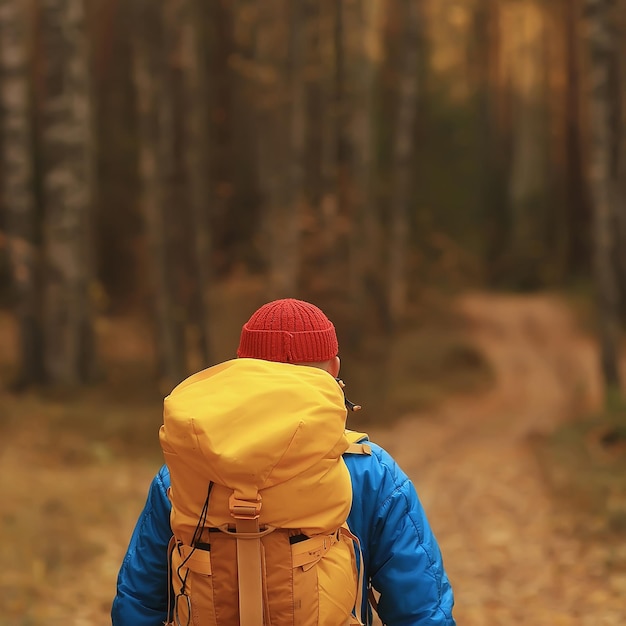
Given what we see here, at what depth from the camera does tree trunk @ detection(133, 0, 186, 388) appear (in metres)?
10.8

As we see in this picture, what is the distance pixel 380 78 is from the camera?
89.7 feet

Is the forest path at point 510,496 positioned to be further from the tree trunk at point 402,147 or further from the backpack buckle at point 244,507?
the backpack buckle at point 244,507

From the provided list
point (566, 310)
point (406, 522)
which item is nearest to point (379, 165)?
point (566, 310)

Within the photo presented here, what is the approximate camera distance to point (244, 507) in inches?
76.4

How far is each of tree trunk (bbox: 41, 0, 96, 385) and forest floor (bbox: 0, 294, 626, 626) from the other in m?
0.80

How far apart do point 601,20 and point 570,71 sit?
14978mm

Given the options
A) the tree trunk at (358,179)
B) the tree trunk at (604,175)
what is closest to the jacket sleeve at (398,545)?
the tree trunk at (604,175)

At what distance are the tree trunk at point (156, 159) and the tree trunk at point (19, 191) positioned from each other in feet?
4.35

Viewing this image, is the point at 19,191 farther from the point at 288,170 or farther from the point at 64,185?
the point at 288,170

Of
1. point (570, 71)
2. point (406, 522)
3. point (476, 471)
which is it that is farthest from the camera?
point (570, 71)

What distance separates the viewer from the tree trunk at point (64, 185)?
10.9 m

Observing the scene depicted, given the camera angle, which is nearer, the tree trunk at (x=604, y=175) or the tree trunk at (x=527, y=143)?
the tree trunk at (x=604, y=175)

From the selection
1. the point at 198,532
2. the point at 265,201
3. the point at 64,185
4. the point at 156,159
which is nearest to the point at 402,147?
the point at 265,201

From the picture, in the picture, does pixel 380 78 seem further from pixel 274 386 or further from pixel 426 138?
pixel 274 386
